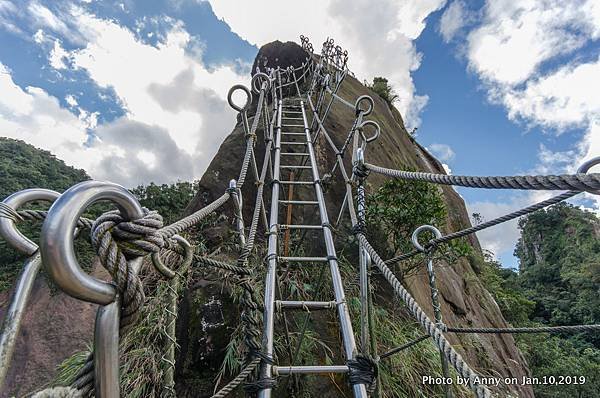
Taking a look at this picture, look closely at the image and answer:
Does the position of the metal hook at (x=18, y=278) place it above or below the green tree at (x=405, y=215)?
below

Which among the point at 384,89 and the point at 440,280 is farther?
the point at 384,89

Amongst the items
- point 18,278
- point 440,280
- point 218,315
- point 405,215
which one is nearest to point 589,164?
point 18,278

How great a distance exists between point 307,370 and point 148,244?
3.73 feet

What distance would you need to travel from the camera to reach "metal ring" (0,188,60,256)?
764mm

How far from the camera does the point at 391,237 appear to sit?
2801 mm

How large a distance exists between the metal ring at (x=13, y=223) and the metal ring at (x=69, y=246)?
504 millimetres

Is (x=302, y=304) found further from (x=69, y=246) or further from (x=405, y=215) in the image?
(x=69, y=246)

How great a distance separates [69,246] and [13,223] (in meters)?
0.57

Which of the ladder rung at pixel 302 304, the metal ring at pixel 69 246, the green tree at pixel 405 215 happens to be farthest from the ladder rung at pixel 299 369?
the green tree at pixel 405 215

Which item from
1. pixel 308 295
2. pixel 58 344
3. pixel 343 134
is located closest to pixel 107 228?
pixel 308 295

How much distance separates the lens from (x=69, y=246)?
39 cm

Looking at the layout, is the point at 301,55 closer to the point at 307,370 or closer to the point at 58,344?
the point at 58,344

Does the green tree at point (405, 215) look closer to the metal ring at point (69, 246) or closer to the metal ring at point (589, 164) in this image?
the metal ring at point (589, 164)

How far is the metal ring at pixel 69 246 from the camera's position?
0.38 metres
